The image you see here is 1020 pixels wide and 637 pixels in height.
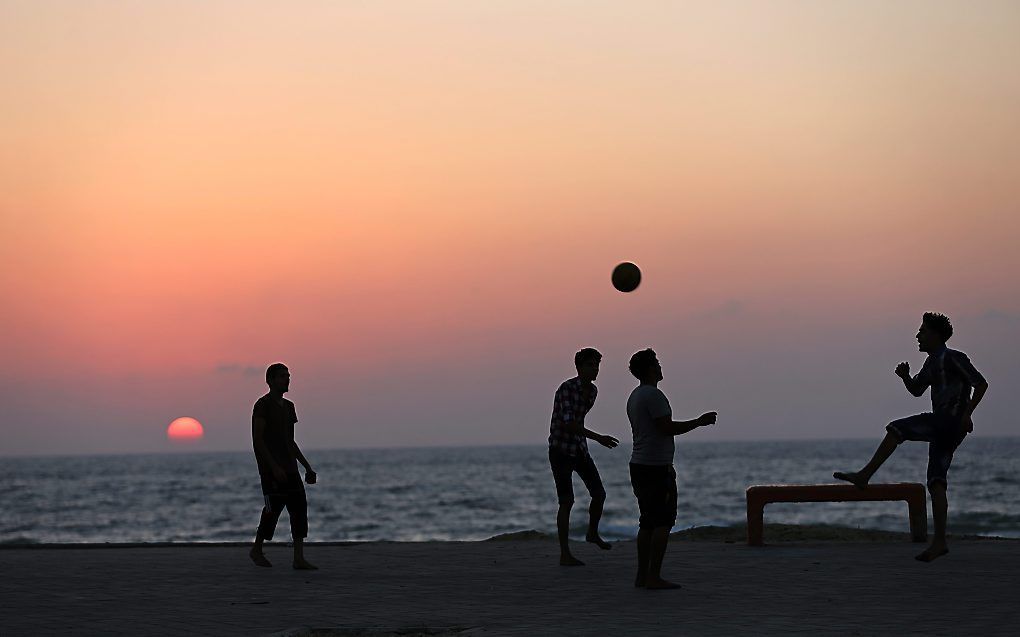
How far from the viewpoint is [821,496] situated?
43.5 feet

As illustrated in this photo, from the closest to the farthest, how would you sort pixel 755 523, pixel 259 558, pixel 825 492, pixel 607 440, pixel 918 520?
1. pixel 607 440
2. pixel 259 558
3. pixel 825 492
4. pixel 755 523
5. pixel 918 520

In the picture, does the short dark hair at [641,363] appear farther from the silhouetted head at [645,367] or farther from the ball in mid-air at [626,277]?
the ball in mid-air at [626,277]

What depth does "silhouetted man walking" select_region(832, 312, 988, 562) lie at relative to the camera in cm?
1100

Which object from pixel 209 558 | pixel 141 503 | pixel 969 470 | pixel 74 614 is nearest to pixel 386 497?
pixel 141 503

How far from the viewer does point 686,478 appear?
3578 inches

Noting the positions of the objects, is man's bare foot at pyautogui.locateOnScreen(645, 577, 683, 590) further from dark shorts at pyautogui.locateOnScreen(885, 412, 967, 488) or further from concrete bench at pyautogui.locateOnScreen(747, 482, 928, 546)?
concrete bench at pyautogui.locateOnScreen(747, 482, 928, 546)

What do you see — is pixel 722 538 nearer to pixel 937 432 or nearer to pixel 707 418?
pixel 937 432

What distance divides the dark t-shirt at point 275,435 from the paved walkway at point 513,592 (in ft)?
3.14

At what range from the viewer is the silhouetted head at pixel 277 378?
1169 cm

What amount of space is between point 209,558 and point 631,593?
17.6 ft

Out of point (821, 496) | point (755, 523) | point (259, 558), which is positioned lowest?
point (259, 558)

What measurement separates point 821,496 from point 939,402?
2.51 m

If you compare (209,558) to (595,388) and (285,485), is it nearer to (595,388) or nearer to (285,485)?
(285,485)

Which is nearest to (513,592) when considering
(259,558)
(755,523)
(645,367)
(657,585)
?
(657,585)
